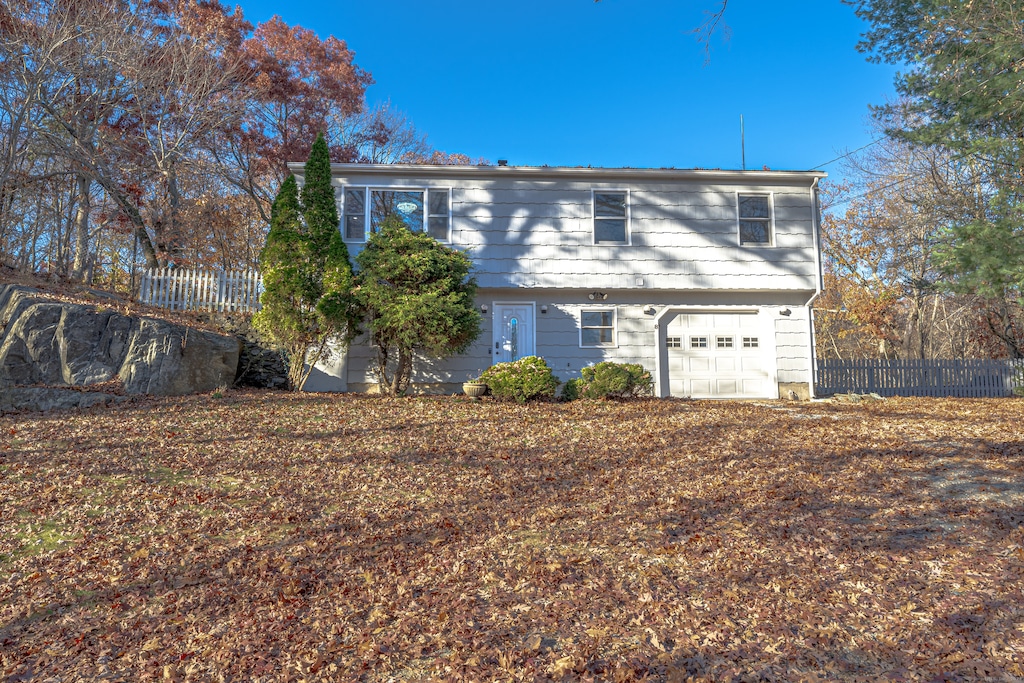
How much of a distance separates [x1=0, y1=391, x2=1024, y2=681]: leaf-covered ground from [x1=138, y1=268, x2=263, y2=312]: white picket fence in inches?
201

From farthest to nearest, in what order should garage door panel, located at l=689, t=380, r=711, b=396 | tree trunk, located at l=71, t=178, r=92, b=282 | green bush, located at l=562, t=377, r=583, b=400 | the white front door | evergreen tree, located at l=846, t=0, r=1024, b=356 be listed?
tree trunk, located at l=71, t=178, r=92, b=282, garage door panel, located at l=689, t=380, r=711, b=396, the white front door, green bush, located at l=562, t=377, r=583, b=400, evergreen tree, located at l=846, t=0, r=1024, b=356

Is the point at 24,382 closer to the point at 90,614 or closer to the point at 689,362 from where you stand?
the point at 90,614

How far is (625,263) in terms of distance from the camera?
1362 centimetres

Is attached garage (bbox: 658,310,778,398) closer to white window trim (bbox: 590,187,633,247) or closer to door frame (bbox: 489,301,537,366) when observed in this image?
white window trim (bbox: 590,187,633,247)

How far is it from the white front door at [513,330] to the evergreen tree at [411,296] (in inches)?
50.5

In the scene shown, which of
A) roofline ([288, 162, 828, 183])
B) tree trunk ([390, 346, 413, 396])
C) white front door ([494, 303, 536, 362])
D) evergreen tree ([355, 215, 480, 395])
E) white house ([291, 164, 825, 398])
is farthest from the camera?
white front door ([494, 303, 536, 362])

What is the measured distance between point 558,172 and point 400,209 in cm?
356

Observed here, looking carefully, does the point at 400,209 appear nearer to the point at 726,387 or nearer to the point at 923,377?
the point at 726,387

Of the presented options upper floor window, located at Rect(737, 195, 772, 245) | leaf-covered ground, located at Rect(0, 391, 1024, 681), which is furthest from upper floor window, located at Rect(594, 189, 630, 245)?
leaf-covered ground, located at Rect(0, 391, 1024, 681)

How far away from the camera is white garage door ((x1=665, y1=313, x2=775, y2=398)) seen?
13930 millimetres

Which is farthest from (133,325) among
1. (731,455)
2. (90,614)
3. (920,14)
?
(920,14)

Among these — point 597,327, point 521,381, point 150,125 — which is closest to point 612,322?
point 597,327

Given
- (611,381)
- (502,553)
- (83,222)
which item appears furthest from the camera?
(83,222)

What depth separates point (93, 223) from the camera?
2067 cm
